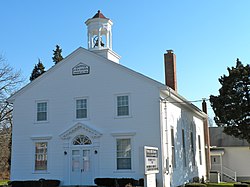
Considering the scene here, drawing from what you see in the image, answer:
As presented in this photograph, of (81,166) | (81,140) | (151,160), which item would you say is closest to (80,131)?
(81,140)

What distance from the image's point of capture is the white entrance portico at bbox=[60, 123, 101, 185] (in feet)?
83.3

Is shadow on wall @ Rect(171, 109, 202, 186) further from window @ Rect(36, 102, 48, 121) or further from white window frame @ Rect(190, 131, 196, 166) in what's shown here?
window @ Rect(36, 102, 48, 121)

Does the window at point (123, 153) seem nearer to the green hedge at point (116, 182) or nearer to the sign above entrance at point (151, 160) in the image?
the green hedge at point (116, 182)

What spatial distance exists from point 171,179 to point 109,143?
492 centimetres

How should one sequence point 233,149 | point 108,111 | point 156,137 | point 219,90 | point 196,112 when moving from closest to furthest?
point 156,137
point 108,111
point 219,90
point 196,112
point 233,149

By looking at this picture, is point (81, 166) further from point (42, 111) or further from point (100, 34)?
point (100, 34)

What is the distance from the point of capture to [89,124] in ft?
85.3

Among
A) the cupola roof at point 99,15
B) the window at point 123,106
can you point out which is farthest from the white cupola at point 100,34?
the window at point 123,106

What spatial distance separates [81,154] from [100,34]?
1004 cm

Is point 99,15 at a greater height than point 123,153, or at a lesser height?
greater

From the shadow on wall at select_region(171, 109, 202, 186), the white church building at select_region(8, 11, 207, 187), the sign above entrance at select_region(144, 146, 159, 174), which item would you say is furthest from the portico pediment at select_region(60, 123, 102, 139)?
the shadow on wall at select_region(171, 109, 202, 186)

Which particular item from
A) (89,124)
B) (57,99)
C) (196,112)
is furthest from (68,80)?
(196,112)

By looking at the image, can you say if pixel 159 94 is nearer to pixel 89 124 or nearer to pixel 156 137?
pixel 156 137

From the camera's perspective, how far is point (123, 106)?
25.4 metres
